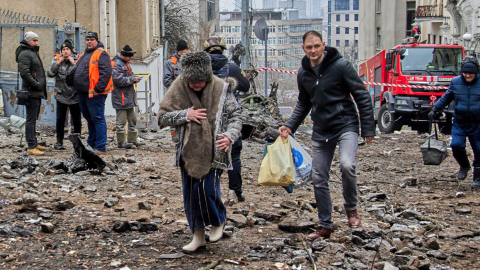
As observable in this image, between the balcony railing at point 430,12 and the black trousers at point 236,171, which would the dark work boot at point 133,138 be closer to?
the black trousers at point 236,171

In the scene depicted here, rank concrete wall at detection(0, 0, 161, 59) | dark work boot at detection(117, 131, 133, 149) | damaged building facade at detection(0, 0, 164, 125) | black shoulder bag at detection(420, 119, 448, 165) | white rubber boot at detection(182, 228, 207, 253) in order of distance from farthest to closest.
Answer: concrete wall at detection(0, 0, 161, 59) → damaged building facade at detection(0, 0, 164, 125) → dark work boot at detection(117, 131, 133, 149) → black shoulder bag at detection(420, 119, 448, 165) → white rubber boot at detection(182, 228, 207, 253)

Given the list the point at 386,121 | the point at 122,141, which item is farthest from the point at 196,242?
the point at 386,121

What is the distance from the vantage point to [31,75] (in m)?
8.81

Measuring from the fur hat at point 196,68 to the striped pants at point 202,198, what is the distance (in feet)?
2.28

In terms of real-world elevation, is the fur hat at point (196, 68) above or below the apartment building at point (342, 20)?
below

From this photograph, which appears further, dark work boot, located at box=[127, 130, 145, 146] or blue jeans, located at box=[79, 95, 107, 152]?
dark work boot, located at box=[127, 130, 145, 146]

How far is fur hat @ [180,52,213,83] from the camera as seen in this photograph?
422 cm

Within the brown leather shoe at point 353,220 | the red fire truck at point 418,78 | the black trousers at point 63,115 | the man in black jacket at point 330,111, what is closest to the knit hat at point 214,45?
the man in black jacket at point 330,111

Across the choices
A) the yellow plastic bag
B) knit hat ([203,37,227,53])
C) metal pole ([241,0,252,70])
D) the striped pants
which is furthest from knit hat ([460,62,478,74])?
metal pole ([241,0,252,70])

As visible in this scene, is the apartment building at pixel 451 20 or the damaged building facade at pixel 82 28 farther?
the apartment building at pixel 451 20

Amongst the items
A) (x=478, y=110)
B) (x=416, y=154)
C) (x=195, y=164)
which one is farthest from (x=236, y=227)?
(x=416, y=154)

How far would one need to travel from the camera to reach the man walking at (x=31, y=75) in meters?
8.75

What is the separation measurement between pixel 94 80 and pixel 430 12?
3019 cm

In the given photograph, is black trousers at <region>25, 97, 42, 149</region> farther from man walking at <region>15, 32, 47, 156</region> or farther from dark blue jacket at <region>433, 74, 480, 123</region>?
dark blue jacket at <region>433, 74, 480, 123</region>
